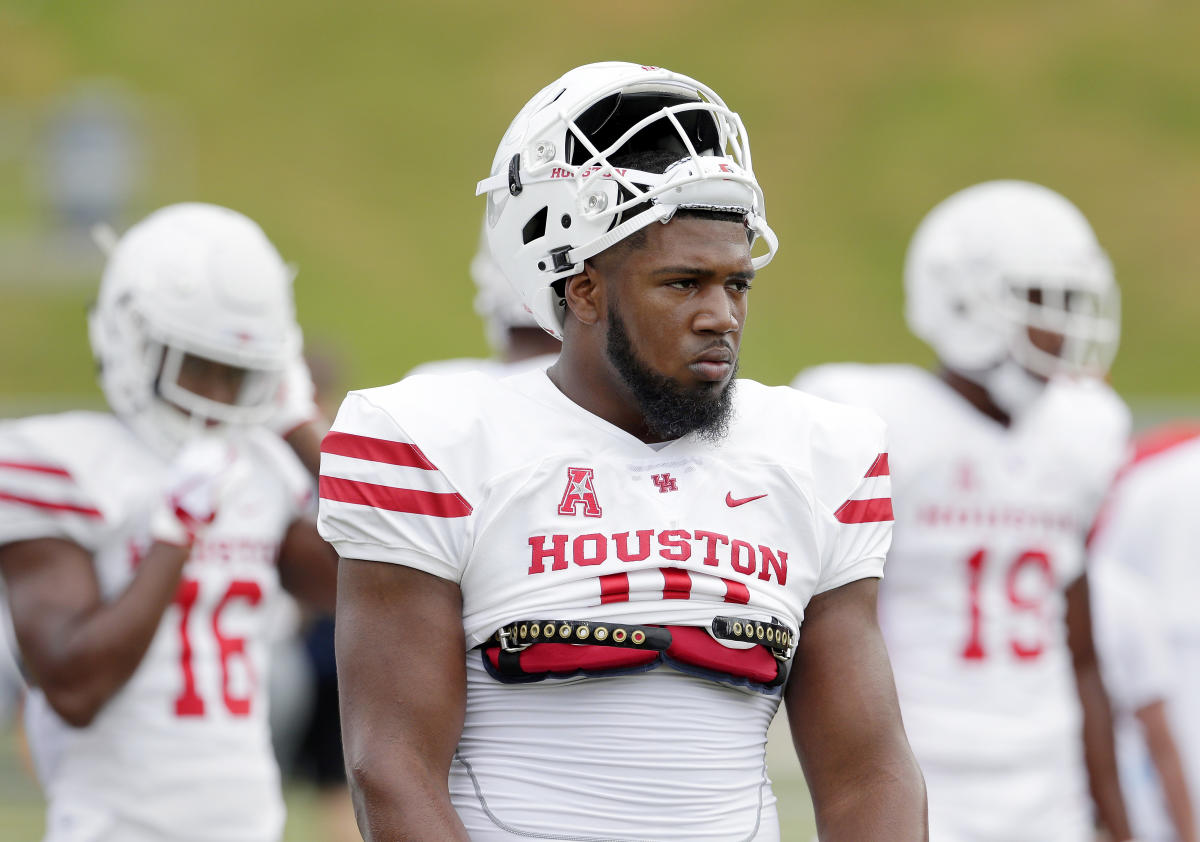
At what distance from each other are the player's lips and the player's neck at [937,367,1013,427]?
8.04ft

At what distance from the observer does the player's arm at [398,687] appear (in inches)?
93.7

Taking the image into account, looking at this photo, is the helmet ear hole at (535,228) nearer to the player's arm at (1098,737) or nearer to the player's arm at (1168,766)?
the player's arm at (1098,737)

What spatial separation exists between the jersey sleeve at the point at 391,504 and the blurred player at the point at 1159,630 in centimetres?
308

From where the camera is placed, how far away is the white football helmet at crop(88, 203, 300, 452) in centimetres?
392

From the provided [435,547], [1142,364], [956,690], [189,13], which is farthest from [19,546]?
[189,13]

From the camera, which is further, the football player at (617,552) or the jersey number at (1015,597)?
the jersey number at (1015,597)

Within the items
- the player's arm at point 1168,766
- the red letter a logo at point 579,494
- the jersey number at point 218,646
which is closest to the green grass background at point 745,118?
the player's arm at point 1168,766

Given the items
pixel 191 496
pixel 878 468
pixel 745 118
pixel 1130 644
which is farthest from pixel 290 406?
pixel 745 118

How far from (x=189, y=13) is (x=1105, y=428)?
21.6m

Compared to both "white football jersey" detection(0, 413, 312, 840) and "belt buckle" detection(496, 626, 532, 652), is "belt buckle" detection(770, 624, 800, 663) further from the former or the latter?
"white football jersey" detection(0, 413, 312, 840)

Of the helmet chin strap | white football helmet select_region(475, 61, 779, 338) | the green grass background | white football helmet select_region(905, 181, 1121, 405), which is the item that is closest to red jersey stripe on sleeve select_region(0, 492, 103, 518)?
white football helmet select_region(475, 61, 779, 338)

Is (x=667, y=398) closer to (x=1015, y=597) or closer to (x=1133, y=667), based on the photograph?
(x=1015, y=597)

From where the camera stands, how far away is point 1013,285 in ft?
16.1

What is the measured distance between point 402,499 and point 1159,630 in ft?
11.1
